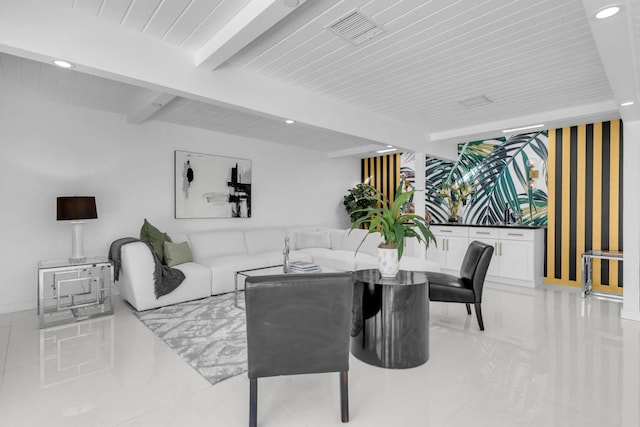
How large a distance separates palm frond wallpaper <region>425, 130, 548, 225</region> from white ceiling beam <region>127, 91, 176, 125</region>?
16.4 ft

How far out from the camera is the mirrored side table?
351 cm

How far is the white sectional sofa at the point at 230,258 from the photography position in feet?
12.5

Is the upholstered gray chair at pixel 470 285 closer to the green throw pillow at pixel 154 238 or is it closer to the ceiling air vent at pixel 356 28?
the ceiling air vent at pixel 356 28

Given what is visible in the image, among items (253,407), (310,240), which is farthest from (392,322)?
(310,240)

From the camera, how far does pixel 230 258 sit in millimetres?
4855

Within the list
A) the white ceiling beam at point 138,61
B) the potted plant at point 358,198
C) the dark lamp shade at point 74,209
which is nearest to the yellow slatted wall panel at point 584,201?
the potted plant at point 358,198

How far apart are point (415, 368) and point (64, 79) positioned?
13.8 ft

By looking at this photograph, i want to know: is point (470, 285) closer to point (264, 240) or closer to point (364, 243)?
point (364, 243)

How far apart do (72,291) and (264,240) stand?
264 centimetres

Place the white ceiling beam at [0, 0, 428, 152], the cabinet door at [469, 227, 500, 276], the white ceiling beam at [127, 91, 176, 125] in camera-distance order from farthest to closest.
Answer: the cabinet door at [469, 227, 500, 276] < the white ceiling beam at [127, 91, 176, 125] < the white ceiling beam at [0, 0, 428, 152]

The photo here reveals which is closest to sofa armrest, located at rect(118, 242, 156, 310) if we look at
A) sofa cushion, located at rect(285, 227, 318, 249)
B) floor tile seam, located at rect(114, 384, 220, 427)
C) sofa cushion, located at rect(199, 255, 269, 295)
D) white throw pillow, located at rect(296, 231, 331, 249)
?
sofa cushion, located at rect(199, 255, 269, 295)

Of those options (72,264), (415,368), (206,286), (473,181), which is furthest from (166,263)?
(473,181)

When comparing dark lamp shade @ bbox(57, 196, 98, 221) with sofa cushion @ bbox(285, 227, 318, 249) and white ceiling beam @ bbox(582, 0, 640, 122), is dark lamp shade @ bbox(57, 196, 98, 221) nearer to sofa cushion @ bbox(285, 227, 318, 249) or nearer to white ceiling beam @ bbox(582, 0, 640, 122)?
sofa cushion @ bbox(285, 227, 318, 249)

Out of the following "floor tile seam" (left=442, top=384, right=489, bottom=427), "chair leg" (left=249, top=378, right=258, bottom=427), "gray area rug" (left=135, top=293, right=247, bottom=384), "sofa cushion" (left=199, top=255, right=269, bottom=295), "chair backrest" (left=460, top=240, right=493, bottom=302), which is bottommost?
"floor tile seam" (left=442, top=384, right=489, bottom=427)
